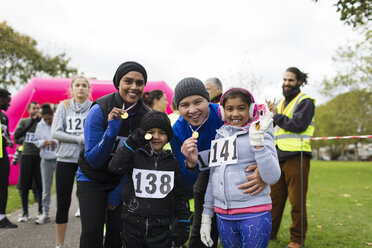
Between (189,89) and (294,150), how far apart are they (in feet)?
7.08

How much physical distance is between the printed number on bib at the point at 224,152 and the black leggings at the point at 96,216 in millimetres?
983

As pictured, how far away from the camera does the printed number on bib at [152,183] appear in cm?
235

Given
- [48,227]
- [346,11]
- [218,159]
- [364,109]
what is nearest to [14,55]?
[48,227]

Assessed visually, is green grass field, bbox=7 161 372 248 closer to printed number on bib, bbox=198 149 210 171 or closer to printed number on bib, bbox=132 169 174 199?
printed number on bib, bbox=198 149 210 171

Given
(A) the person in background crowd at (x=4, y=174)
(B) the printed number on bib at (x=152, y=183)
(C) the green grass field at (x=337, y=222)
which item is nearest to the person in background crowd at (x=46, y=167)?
(A) the person in background crowd at (x=4, y=174)

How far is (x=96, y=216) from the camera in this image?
8.11ft

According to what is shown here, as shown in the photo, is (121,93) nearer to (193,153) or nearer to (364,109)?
(193,153)

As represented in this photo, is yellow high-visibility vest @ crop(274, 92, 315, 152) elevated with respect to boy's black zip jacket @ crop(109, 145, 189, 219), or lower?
elevated

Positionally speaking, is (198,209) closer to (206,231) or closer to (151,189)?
(206,231)

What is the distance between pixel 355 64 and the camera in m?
19.8

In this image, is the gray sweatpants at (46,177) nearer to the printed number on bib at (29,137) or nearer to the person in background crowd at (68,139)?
the printed number on bib at (29,137)

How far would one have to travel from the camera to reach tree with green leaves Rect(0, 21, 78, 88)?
19141 mm

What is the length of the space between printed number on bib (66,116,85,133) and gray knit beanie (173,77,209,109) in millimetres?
1945

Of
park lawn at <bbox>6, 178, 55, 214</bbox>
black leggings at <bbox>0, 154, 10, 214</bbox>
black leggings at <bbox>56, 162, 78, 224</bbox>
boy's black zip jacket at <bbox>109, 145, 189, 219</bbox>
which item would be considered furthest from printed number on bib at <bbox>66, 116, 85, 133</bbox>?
park lawn at <bbox>6, 178, 55, 214</bbox>
